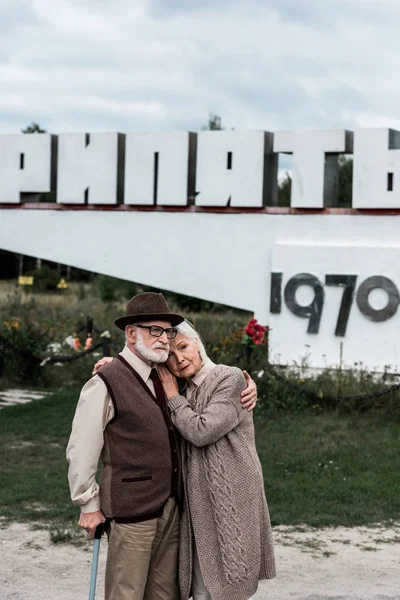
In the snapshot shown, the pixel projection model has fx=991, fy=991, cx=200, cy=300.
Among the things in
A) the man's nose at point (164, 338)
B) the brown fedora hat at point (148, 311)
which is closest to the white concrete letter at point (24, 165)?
the brown fedora hat at point (148, 311)

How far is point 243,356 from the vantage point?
12.6 m

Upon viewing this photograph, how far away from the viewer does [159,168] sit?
45.1ft

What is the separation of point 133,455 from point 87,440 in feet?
0.69

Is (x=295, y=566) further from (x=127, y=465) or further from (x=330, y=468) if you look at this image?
(x=330, y=468)

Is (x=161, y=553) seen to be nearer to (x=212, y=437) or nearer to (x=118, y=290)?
(x=212, y=437)

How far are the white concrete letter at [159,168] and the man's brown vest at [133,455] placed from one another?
375 inches

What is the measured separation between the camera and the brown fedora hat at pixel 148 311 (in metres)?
4.25

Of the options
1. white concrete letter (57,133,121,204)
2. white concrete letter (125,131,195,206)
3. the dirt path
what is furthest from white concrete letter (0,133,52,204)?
the dirt path

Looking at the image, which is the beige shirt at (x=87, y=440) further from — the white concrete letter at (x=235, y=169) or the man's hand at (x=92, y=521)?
the white concrete letter at (x=235, y=169)

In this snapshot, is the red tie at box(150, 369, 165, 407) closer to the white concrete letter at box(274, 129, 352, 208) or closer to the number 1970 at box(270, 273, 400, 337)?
the number 1970 at box(270, 273, 400, 337)

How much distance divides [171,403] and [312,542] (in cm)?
293

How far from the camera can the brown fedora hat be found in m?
4.25

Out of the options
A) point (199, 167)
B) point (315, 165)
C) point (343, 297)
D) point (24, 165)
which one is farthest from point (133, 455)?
point (24, 165)

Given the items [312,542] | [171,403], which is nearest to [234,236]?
[312,542]
